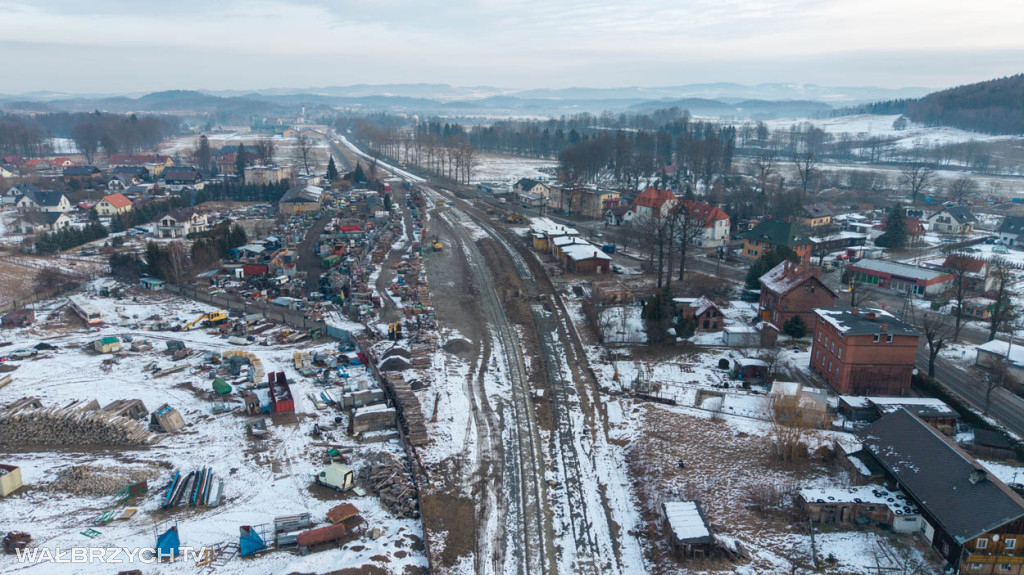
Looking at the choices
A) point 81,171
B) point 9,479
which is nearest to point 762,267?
point 9,479

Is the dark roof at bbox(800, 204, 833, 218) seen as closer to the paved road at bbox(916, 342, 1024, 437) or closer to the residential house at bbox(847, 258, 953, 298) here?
the residential house at bbox(847, 258, 953, 298)

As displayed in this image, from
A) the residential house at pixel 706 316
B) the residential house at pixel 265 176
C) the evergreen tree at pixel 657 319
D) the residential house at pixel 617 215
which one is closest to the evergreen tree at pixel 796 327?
the residential house at pixel 706 316

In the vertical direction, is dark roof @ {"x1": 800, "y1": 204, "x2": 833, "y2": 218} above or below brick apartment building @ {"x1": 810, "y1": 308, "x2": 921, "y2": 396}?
above

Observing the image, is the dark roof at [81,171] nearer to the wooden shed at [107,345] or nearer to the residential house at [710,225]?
the wooden shed at [107,345]

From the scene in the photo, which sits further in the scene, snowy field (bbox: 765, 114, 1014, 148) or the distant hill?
snowy field (bbox: 765, 114, 1014, 148)

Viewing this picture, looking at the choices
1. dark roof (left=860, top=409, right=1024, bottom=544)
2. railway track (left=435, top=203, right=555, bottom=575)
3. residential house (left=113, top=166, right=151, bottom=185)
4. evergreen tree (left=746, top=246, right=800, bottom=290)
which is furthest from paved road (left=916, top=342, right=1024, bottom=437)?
residential house (left=113, top=166, right=151, bottom=185)
